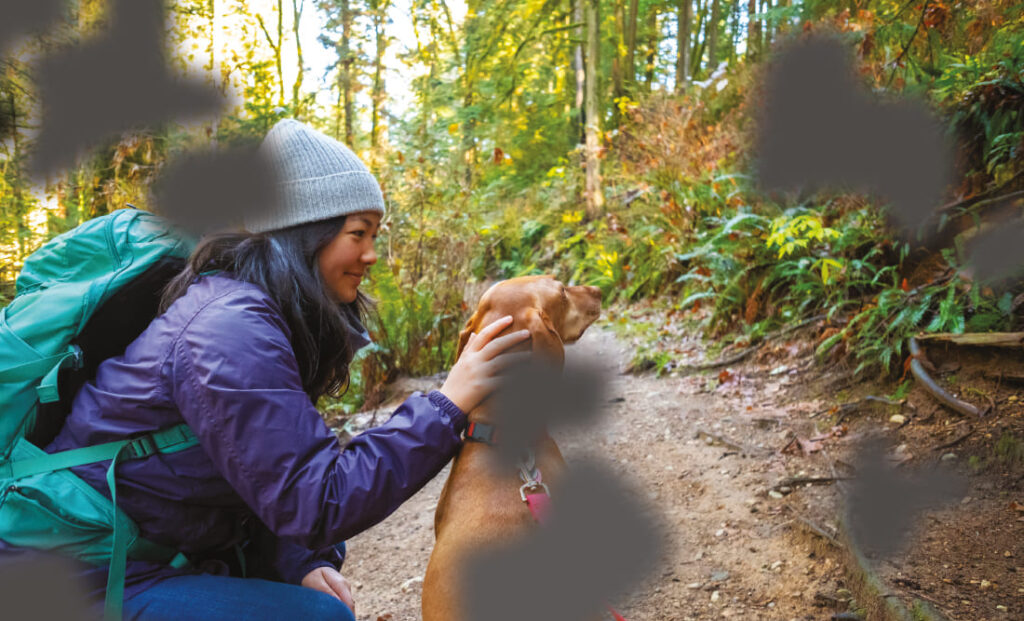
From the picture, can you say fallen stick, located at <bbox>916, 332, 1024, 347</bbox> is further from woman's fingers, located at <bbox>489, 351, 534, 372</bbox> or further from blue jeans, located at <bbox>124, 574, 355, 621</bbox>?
blue jeans, located at <bbox>124, 574, 355, 621</bbox>

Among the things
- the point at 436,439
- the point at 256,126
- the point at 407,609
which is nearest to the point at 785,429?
the point at 407,609

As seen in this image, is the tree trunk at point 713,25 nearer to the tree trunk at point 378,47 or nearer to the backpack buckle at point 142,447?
the tree trunk at point 378,47

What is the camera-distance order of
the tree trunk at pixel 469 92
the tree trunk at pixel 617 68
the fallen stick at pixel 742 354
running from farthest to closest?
the tree trunk at pixel 617 68 < the tree trunk at pixel 469 92 < the fallen stick at pixel 742 354

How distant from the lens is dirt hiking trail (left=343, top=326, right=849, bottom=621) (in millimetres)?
3004

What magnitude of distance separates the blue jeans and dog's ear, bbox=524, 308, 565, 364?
3.68ft

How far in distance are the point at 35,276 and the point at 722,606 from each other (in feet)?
9.70

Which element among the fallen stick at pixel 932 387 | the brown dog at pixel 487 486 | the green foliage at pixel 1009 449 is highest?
the brown dog at pixel 487 486

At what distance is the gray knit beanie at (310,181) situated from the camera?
2.07 m

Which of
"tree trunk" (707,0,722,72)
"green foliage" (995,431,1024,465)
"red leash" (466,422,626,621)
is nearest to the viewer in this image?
"red leash" (466,422,626,621)

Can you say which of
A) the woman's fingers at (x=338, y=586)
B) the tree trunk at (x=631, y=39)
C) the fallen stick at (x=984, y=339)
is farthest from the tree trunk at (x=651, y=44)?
the woman's fingers at (x=338, y=586)

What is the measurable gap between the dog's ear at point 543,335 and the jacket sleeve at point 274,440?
2.55 feet

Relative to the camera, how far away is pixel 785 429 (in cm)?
461

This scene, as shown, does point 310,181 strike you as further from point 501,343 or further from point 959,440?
point 959,440

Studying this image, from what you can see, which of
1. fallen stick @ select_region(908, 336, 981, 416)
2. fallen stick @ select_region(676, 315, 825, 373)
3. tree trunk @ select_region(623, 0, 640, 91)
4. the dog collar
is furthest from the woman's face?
tree trunk @ select_region(623, 0, 640, 91)
